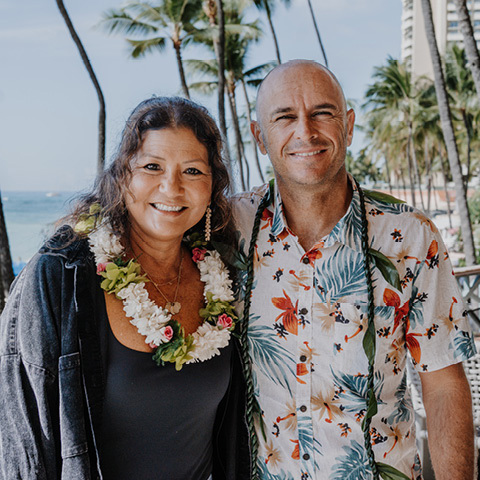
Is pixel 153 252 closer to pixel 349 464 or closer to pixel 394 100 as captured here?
pixel 349 464

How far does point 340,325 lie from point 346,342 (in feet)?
0.23

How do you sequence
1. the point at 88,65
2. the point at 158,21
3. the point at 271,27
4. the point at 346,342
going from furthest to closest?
the point at 271,27, the point at 158,21, the point at 88,65, the point at 346,342

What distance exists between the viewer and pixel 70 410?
1639 millimetres

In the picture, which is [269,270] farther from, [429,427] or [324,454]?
[429,427]

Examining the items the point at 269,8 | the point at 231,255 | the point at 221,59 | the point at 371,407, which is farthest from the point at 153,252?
the point at 269,8

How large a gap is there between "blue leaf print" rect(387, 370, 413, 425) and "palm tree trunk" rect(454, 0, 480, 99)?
724 cm

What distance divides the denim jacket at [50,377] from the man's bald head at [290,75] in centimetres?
109

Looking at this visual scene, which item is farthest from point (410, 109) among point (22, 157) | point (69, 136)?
point (22, 157)

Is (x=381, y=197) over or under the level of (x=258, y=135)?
under

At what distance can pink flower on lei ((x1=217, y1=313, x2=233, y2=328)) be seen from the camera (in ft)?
6.56

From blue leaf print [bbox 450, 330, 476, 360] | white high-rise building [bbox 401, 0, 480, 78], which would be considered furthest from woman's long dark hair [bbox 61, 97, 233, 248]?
white high-rise building [bbox 401, 0, 480, 78]

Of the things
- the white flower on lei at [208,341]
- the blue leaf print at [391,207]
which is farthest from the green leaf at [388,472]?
the blue leaf print at [391,207]

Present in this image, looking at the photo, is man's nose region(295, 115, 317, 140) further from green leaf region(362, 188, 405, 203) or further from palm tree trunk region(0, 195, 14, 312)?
palm tree trunk region(0, 195, 14, 312)

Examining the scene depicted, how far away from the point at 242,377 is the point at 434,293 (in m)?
0.86
